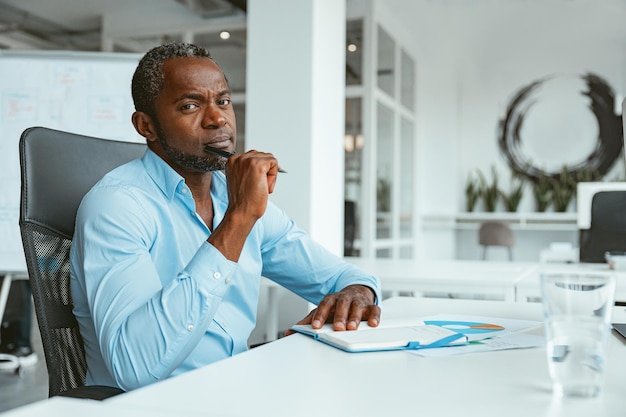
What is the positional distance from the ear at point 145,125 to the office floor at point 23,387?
6.69 ft

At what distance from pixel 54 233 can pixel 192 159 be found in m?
0.33

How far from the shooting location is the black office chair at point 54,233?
4.20 ft

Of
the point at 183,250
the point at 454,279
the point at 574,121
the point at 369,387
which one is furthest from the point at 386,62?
the point at 369,387

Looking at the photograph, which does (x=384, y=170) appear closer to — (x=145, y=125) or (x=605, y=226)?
(x=605, y=226)

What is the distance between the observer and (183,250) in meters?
1.37

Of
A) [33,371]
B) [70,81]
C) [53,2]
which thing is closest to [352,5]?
[53,2]

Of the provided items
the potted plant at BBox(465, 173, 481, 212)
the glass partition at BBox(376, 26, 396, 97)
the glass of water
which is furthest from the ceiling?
the glass of water

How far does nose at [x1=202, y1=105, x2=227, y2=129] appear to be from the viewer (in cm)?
142

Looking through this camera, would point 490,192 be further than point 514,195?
Yes

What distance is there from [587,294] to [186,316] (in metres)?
0.65

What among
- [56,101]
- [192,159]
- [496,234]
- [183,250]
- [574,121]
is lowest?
[496,234]

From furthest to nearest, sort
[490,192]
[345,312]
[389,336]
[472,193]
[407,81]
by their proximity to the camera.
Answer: [472,193], [490,192], [407,81], [345,312], [389,336]

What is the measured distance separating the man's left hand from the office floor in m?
2.31

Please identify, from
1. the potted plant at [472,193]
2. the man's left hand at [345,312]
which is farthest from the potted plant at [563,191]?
the man's left hand at [345,312]
